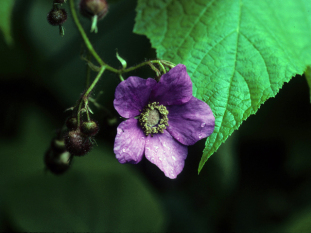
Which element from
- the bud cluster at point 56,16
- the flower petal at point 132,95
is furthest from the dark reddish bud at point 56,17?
the flower petal at point 132,95

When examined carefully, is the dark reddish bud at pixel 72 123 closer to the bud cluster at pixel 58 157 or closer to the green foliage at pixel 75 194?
the bud cluster at pixel 58 157

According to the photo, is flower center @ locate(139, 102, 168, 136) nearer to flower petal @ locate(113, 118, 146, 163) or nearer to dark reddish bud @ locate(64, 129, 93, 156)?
flower petal @ locate(113, 118, 146, 163)

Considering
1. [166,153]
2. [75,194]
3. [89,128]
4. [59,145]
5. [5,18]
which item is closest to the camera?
[89,128]

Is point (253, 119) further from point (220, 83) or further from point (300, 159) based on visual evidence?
point (220, 83)

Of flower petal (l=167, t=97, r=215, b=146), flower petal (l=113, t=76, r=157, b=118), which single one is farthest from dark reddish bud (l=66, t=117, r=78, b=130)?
flower petal (l=167, t=97, r=215, b=146)

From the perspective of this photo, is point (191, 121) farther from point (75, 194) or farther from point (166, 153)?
point (75, 194)

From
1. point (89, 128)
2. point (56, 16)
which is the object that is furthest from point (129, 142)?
point (56, 16)

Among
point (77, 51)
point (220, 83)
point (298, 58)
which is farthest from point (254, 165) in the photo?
point (77, 51)
